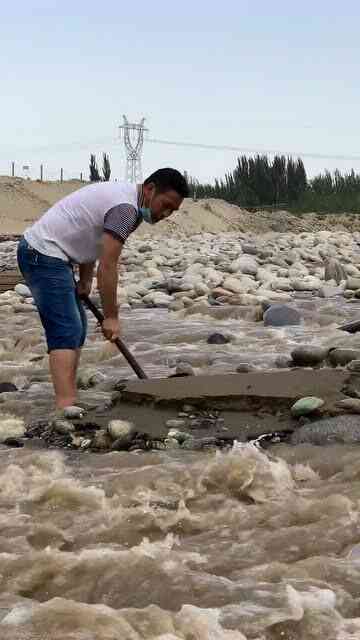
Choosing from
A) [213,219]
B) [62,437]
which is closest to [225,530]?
[62,437]

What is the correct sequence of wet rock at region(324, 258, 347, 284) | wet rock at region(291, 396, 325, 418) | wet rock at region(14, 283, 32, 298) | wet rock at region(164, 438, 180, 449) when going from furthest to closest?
wet rock at region(324, 258, 347, 284) < wet rock at region(14, 283, 32, 298) < wet rock at region(291, 396, 325, 418) < wet rock at region(164, 438, 180, 449)

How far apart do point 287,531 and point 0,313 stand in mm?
7031

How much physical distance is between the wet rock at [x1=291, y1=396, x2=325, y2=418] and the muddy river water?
0.49 m

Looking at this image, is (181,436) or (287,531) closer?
(287,531)

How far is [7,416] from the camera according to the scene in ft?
15.5

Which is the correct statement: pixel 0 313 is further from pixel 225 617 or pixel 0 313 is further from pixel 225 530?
pixel 225 617

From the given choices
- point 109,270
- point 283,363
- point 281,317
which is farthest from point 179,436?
point 281,317

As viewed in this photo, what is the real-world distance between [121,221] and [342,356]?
5.97 feet

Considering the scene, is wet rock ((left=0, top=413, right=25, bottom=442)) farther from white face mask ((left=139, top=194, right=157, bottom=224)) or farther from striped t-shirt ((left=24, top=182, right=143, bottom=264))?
white face mask ((left=139, top=194, right=157, bottom=224))

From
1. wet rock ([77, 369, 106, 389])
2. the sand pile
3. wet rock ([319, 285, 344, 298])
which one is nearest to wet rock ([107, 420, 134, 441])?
wet rock ([77, 369, 106, 389])

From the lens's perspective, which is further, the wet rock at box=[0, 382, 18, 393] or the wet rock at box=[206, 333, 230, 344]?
the wet rock at box=[206, 333, 230, 344]

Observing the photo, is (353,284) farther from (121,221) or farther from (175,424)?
(175,424)

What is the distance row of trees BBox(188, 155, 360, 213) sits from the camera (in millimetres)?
38594

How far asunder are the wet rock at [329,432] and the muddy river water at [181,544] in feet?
0.36
